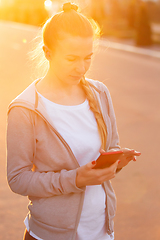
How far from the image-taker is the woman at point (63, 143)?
5.34ft

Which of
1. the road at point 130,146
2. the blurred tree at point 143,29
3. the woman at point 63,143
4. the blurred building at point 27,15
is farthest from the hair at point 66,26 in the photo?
the blurred building at point 27,15

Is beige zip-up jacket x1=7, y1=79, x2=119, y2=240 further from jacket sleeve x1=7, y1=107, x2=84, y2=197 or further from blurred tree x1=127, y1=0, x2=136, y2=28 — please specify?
blurred tree x1=127, y1=0, x2=136, y2=28

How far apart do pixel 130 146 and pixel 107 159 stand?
12.8 feet

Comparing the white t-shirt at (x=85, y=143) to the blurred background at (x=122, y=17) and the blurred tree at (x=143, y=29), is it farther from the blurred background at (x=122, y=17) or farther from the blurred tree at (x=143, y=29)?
the blurred tree at (x=143, y=29)

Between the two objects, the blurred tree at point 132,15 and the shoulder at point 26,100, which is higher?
the shoulder at point 26,100

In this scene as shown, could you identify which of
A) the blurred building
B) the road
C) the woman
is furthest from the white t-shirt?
the blurred building

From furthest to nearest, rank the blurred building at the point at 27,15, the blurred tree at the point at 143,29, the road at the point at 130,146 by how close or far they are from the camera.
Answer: the blurred building at the point at 27,15 < the blurred tree at the point at 143,29 < the road at the point at 130,146

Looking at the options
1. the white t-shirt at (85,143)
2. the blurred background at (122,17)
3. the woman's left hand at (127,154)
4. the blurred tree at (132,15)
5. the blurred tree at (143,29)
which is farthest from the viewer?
the blurred tree at (132,15)

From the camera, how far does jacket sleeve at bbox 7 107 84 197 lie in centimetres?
163

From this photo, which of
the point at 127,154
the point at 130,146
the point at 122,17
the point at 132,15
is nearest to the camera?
the point at 127,154

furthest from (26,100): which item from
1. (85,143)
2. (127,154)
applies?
(127,154)

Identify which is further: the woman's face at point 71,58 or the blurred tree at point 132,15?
the blurred tree at point 132,15

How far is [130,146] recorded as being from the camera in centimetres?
543

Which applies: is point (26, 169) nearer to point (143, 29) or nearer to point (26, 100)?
point (26, 100)
